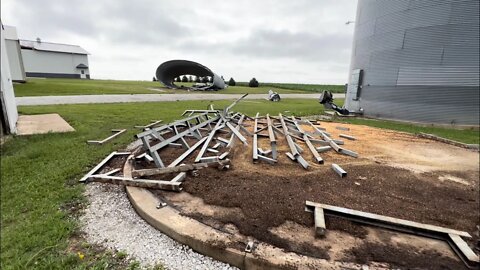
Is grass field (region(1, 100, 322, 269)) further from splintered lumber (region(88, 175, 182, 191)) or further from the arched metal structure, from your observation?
the arched metal structure

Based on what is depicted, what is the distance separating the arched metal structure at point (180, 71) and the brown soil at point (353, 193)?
85.4 ft

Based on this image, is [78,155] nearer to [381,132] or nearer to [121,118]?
[121,118]

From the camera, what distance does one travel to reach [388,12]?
38.0ft

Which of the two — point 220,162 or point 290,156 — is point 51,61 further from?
point 290,156

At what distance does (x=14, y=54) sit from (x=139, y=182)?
2996 cm

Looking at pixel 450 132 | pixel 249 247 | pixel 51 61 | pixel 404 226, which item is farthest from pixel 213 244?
pixel 51 61

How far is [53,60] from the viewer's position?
4906 cm

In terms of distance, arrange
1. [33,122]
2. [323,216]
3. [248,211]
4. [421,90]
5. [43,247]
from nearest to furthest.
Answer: [43,247] < [323,216] < [248,211] < [33,122] < [421,90]

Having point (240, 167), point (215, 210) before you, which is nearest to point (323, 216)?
point (215, 210)

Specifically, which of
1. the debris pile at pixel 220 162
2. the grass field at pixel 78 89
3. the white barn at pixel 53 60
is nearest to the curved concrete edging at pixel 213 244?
the debris pile at pixel 220 162

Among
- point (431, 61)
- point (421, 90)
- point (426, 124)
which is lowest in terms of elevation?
point (426, 124)

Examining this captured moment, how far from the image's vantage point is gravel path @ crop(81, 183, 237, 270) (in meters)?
2.40

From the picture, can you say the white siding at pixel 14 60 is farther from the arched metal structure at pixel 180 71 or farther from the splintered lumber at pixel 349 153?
the splintered lumber at pixel 349 153

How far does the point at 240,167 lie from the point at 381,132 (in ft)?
20.4
